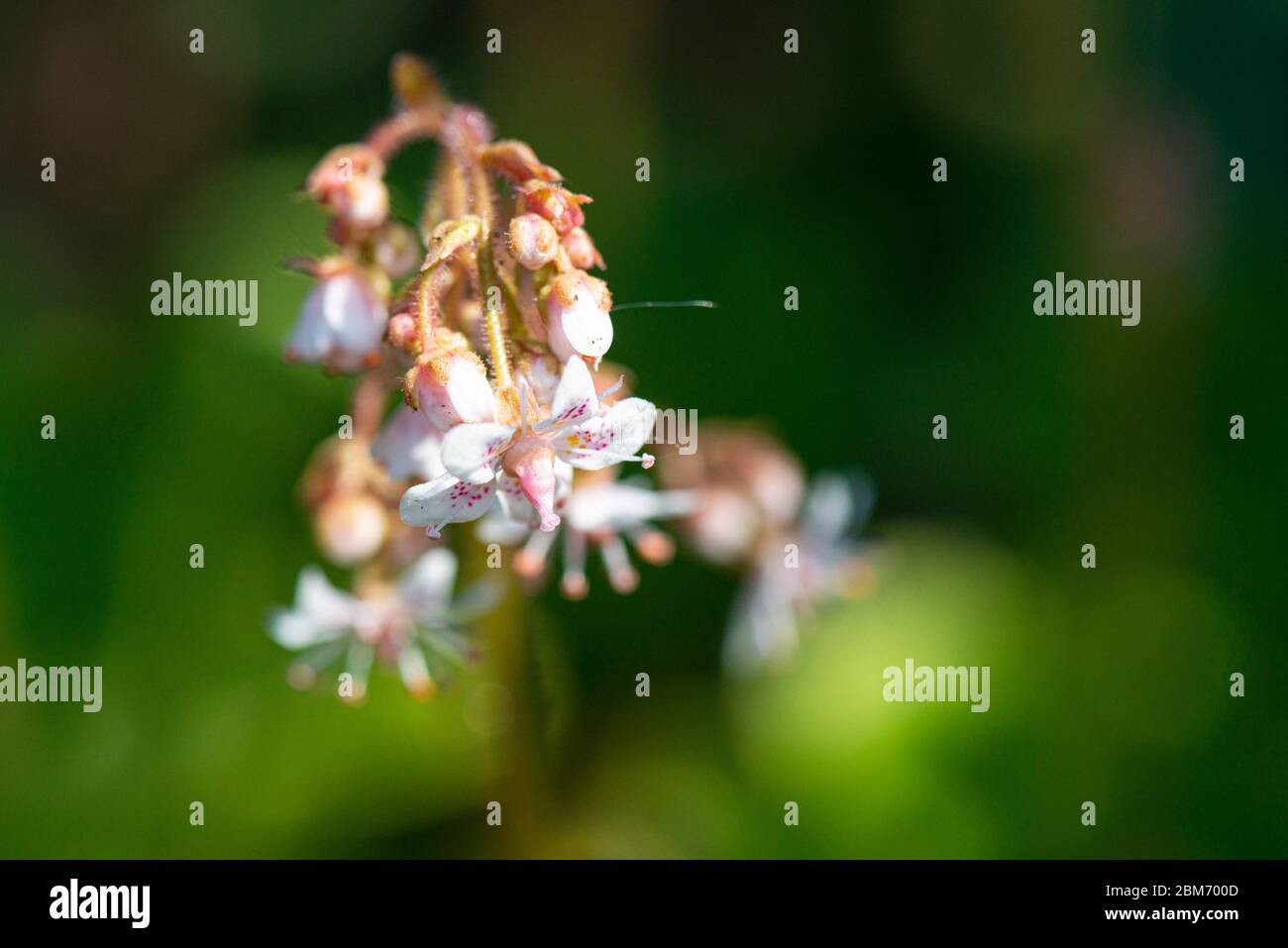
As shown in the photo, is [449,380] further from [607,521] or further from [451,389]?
[607,521]

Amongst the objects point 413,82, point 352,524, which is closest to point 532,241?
point 413,82

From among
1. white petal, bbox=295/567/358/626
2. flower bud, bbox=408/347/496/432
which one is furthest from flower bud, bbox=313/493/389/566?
flower bud, bbox=408/347/496/432

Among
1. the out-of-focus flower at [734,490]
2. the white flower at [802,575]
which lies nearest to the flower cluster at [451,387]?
the out-of-focus flower at [734,490]

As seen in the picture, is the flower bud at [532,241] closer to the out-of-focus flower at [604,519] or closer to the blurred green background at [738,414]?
the out-of-focus flower at [604,519]

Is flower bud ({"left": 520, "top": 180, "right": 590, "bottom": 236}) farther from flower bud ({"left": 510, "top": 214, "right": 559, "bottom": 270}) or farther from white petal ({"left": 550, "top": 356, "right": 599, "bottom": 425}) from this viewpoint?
white petal ({"left": 550, "top": 356, "right": 599, "bottom": 425})

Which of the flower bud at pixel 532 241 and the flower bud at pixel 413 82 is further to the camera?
the flower bud at pixel 413 82

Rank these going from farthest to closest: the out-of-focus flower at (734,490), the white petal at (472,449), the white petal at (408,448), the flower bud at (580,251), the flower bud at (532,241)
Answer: the out-of-focus flower at (734,490), the white petal at (408,448), the flower bud at (580,251), the flower bud at (532,241), the white petal at (472,449)

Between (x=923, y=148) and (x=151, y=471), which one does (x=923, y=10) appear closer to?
(x=923, y=148)

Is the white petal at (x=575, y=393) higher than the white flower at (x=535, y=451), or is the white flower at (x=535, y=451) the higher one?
the white petal at (x=575, y=393)
